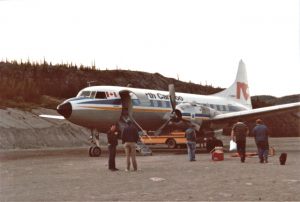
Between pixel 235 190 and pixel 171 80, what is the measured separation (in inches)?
3874

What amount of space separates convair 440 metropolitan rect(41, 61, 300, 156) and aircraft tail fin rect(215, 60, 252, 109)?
5126 mm

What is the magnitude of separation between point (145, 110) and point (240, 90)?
56.2 feet

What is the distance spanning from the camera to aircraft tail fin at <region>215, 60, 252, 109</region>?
135 feet

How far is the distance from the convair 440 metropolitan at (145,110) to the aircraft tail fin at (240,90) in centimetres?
513

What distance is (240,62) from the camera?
44750 mm

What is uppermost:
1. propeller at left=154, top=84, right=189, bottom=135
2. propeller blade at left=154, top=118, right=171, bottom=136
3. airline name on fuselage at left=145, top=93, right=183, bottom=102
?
airline name on fuselage at left=145, top=93, right=183, bottom=102

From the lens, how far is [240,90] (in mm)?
42625

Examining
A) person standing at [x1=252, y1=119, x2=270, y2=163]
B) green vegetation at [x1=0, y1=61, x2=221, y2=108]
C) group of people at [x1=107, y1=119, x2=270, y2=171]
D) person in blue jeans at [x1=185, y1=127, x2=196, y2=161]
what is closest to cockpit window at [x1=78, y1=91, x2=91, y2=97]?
group of people at [x1=107, y1=119, x2=270, y2=171]

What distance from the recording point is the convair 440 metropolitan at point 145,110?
81.2ft

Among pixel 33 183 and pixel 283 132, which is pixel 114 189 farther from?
pixel 283 132

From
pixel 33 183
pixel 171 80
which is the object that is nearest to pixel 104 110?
pixel 33 183

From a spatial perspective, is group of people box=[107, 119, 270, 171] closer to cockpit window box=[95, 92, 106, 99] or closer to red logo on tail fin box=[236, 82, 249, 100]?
cockpit window box=[95, 92, 106, 99]

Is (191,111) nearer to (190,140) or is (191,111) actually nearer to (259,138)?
(190,140)

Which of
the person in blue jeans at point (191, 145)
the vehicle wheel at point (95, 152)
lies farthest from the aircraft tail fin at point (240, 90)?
the person in blue jeans at point (191, 145)
